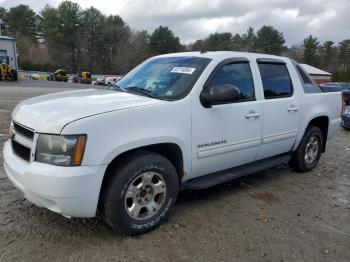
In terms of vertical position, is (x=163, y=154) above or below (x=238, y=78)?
below

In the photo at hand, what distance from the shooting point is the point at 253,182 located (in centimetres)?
527

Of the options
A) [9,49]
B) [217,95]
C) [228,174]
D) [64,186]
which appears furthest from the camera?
[9,49]

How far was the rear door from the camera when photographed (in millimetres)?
4672

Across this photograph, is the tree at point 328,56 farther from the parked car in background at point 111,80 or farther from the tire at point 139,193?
the tire at point 139,193

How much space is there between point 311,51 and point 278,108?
92.1 meters

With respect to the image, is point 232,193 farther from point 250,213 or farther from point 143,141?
point 143,141

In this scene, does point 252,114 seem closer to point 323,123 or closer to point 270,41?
point 323,123

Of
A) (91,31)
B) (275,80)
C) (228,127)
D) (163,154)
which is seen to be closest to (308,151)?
(275,80)

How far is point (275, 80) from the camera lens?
495 centimetres

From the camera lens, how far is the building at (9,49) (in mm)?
38875

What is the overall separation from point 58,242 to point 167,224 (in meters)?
1.09

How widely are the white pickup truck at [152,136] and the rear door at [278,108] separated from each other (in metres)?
0.02

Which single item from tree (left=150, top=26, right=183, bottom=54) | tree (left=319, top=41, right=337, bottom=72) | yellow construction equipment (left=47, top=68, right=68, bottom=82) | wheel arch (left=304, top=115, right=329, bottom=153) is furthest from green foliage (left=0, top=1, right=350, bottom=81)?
wheel arch (left=304, top=115, right=329, bottom=153)

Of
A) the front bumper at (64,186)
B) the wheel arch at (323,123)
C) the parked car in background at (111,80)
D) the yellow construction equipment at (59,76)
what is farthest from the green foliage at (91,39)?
the front bumper at (64,186)
